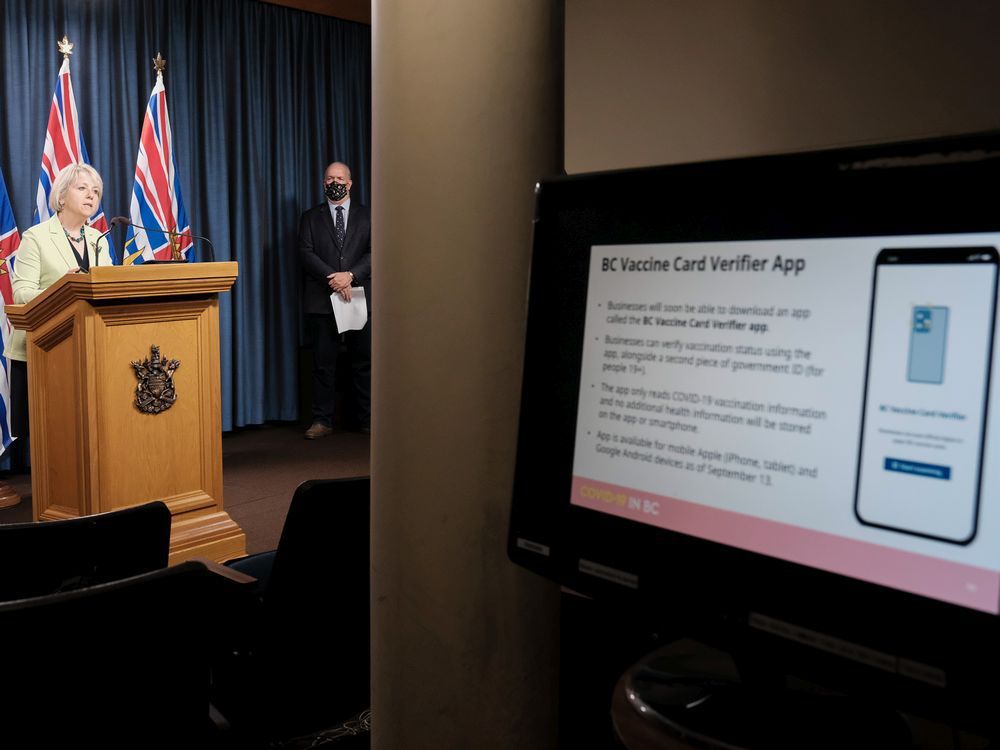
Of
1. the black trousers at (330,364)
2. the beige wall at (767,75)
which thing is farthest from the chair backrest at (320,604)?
the black trousers at (330,364)

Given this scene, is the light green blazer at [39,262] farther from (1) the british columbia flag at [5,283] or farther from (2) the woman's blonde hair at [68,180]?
(1) the british columbia flag at [5,283]

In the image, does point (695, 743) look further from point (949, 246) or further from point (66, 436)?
point (66, 436)

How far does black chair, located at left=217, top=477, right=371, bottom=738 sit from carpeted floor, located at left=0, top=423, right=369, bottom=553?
2368 mm

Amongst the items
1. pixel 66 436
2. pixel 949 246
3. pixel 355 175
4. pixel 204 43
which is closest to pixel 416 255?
pixel 949 246

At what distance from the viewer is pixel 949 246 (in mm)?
703

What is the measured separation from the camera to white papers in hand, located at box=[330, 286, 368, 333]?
694 cm

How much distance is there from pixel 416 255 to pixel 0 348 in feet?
17.6

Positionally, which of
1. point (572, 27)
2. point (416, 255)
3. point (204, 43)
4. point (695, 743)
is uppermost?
point (204, 43)

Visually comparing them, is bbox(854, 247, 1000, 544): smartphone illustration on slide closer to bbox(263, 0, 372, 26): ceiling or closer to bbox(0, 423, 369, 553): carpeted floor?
bbox(0, 423, 369, 553): carpeted floor

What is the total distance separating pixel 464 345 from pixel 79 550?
1.42 m

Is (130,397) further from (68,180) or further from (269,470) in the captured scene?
(269,470)

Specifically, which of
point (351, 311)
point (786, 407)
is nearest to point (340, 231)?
point (351, 311)

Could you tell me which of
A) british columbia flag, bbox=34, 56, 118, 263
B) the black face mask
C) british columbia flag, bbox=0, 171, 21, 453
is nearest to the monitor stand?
british columbia flag, bbox=0, 171, 21, 453

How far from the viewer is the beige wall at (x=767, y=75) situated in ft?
4.55
